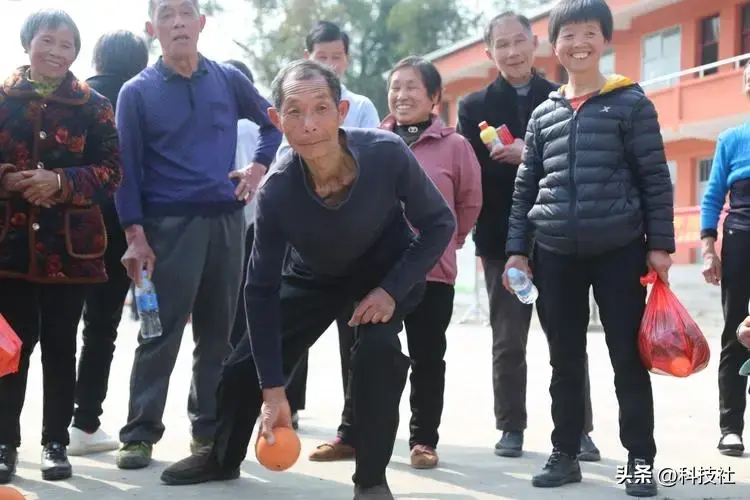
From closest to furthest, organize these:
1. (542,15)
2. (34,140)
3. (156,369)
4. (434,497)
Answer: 1. (434,497)
2. (34,140)
3. (156,369)
4. (542,15)

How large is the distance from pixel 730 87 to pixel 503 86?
17504mm

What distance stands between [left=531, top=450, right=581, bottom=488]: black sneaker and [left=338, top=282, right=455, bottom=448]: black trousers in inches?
26.6

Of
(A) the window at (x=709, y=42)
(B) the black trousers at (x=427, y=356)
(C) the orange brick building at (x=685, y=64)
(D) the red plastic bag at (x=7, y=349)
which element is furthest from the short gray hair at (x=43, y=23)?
(A) the window at (x=709, y=42)

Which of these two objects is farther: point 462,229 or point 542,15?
point 542,15

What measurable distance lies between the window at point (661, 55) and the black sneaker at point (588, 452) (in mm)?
21504

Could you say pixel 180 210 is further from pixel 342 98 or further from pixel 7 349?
pixel 7 349

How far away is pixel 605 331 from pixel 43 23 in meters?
2.75

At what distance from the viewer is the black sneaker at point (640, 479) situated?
4.20 metres

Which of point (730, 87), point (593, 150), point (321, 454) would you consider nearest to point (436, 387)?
point (321, 454)

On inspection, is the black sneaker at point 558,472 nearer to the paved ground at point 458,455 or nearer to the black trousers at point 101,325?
the paved ground at point 458,455

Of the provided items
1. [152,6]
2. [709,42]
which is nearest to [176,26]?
[152,6]

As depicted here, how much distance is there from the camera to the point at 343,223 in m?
4.02

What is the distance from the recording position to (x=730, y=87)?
2170 centimetres

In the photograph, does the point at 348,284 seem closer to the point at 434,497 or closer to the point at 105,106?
the point at 434,497
